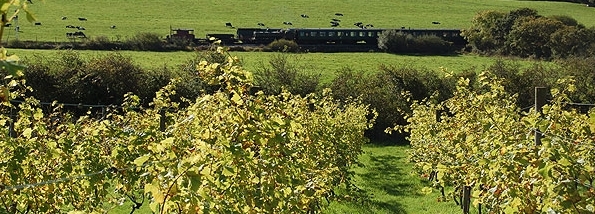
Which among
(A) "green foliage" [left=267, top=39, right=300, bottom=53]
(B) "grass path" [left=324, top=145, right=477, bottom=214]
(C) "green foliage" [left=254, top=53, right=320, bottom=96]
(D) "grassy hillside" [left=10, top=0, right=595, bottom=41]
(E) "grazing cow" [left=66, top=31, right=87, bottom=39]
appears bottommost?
(B) "grass path" [left=324, top=145, right=477, bottom=214]

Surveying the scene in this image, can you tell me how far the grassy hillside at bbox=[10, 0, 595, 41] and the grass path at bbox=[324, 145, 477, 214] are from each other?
3177cm

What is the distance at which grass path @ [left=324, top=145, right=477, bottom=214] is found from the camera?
11.4 meters

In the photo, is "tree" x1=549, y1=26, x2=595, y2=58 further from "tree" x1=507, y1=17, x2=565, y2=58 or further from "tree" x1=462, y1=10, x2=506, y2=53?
"tree" x1=462, y1=10, x2=506, y2=53

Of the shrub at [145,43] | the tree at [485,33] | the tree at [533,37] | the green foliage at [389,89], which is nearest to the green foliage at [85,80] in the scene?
the green foliage at [389,89]

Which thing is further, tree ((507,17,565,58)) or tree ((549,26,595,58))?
tree ((507,17,565,58))

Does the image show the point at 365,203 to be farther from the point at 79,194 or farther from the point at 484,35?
the point at 484,35

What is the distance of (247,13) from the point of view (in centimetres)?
5756

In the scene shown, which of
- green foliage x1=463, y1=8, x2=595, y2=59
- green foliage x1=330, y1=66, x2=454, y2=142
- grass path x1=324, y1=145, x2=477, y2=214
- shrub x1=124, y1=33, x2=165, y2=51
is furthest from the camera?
green foliage x1=463, y1=8, x2=595, y2=59

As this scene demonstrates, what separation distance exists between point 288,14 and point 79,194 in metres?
52.6

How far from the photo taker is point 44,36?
42.2 meters

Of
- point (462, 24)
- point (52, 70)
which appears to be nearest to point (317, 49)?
point (462, 24)

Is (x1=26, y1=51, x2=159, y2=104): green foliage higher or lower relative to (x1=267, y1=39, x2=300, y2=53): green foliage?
lower

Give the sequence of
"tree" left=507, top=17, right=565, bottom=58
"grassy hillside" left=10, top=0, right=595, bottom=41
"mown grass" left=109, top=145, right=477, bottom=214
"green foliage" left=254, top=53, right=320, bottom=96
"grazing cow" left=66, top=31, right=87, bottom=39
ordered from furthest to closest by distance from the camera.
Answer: "grassy hillside" left=10, top=0, right=595, bottom=41
"tree" left=507, top=17, right=565, bottom=58
"grazing cow" left=66, top=31, right=87, bottom=39
"green foliage" left=254, top=53, right=320, bottom=96
"mown grass" left=109, top=145, right=477, bottom=214

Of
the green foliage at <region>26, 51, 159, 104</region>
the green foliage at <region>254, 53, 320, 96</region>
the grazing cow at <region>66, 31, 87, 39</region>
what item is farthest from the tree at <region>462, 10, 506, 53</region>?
the green foliage at <region>26, 51, 159, 104</region>
